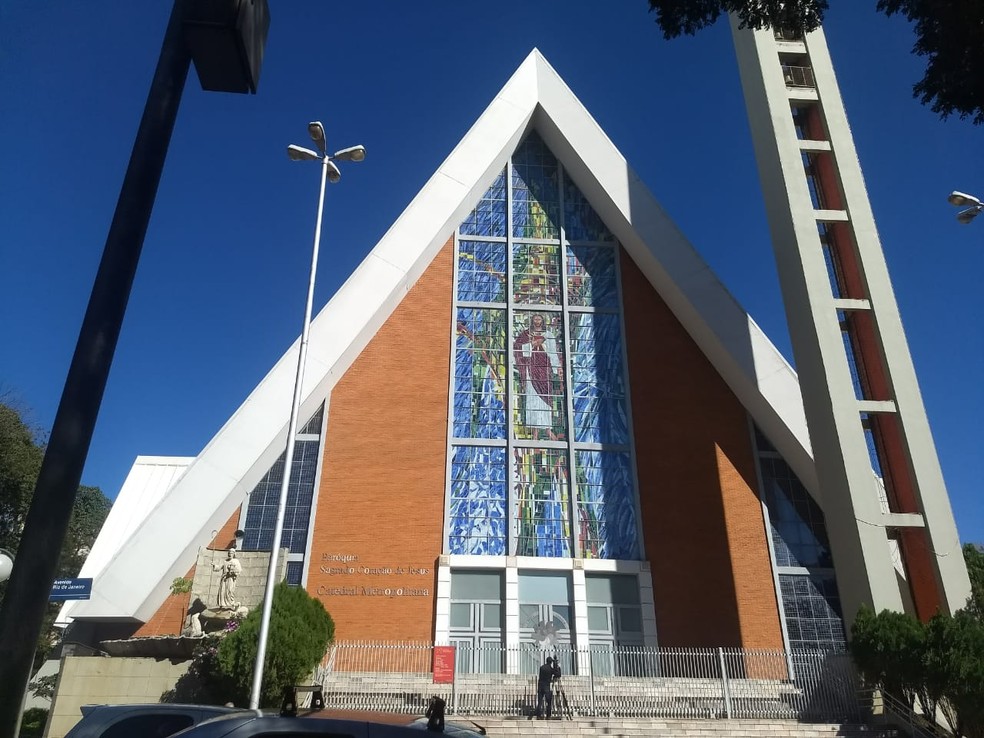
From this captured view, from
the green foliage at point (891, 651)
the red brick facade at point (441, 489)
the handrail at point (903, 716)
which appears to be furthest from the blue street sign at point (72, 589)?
the handrail at point (903, 716)

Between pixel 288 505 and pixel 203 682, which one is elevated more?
pixel 288 505

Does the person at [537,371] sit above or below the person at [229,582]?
above

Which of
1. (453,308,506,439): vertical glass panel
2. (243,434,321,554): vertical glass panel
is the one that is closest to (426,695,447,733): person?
(243,434,321,554): vertical glass panel

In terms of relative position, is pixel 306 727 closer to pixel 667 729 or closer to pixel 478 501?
pixel 667 729

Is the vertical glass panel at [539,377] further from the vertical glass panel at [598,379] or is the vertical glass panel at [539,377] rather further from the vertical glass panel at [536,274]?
the vertical glass panel at [536,274]

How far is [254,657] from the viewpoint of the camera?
11719 mm

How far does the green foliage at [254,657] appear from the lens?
39.1 feet

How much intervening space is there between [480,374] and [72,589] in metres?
10.4

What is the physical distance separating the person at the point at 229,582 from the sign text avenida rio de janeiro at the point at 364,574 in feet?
8.33

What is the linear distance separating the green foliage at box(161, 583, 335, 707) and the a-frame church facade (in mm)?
3240

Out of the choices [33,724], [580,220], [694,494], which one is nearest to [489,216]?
[580,220]

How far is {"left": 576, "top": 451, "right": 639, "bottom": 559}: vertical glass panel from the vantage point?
17.9m

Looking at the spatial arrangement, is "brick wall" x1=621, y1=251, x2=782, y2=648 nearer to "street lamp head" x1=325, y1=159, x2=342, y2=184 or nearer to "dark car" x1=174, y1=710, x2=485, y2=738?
"street lamp head" x1=325, y1=159, x2=342, y2=184

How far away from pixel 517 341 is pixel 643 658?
340 inches
